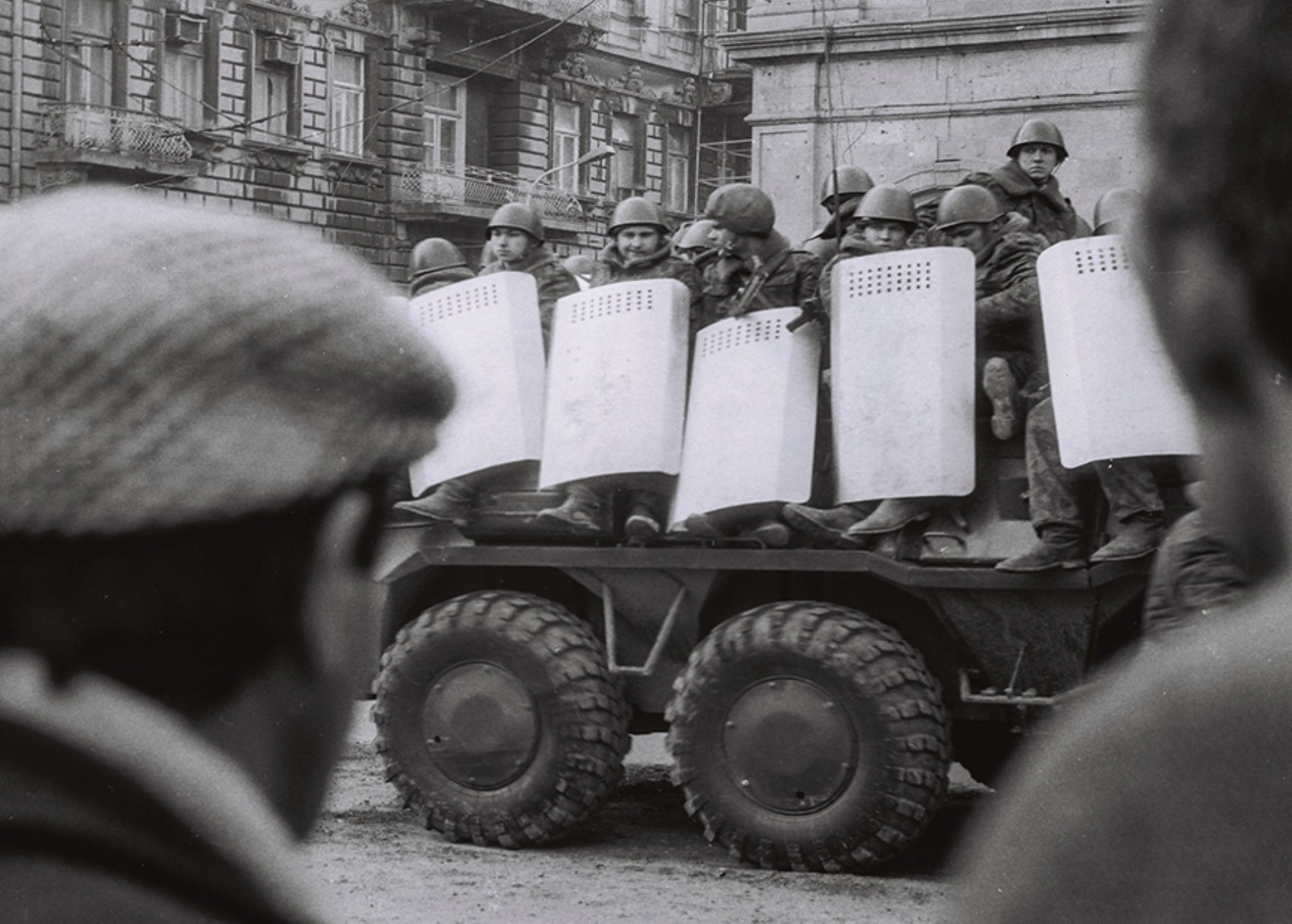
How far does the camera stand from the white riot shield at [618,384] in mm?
8789

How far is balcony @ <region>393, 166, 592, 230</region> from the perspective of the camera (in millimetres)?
30172

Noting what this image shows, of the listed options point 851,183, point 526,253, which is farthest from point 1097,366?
point 851,183

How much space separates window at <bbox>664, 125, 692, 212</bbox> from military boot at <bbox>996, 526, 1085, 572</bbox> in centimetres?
3144

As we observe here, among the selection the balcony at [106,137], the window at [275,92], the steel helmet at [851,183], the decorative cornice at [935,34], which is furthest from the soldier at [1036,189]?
the window at [275,92]

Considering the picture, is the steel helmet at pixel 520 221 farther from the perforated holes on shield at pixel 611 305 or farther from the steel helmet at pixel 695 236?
the perforated holes on shield at pixel 611 305

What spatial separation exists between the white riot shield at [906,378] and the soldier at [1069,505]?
26 centimetres

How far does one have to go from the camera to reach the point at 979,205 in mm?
8883

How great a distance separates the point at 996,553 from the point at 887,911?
4.60 feet

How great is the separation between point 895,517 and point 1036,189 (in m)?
2.59

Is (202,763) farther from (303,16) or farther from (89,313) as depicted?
(303,16)

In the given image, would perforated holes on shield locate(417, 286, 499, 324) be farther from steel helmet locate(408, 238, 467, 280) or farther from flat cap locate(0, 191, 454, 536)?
flat cap locate(0, 191, 454, 536)

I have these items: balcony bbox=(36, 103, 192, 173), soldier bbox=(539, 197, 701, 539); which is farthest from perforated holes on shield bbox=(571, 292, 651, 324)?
balcony bbox=(36, 103, 192, 173)

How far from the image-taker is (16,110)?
24.1 metres

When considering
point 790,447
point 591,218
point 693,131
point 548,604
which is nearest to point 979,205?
point 790,447
